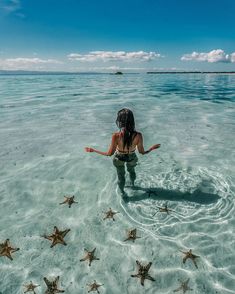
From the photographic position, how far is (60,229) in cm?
584

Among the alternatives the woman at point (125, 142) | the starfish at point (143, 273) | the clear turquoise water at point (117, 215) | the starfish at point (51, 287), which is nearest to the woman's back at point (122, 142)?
the woman at point (125, 142)

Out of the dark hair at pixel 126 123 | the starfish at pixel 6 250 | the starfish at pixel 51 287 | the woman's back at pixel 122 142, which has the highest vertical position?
the dark hair at pixel 126 123

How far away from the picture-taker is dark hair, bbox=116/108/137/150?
4.97 meters

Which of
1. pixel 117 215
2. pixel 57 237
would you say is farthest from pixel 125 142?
pixel 57 237

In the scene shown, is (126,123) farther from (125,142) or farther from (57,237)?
(57,237)

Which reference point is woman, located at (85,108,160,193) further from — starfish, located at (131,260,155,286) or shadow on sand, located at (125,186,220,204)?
starfish, located at (131,260,155,286)

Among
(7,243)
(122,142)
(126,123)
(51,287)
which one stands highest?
(126,123)

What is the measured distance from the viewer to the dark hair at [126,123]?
4969 mm

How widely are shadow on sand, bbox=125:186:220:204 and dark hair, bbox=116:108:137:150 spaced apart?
219 centimetres

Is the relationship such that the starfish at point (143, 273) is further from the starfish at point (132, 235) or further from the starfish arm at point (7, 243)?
the starfish arm at point (7, 243)

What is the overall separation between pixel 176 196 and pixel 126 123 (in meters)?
3.16

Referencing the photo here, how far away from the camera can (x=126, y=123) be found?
16.5 ft

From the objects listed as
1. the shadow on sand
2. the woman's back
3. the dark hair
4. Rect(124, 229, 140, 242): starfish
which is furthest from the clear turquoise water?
the dark hair

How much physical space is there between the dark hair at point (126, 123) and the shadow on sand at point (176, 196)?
2.19 metres
